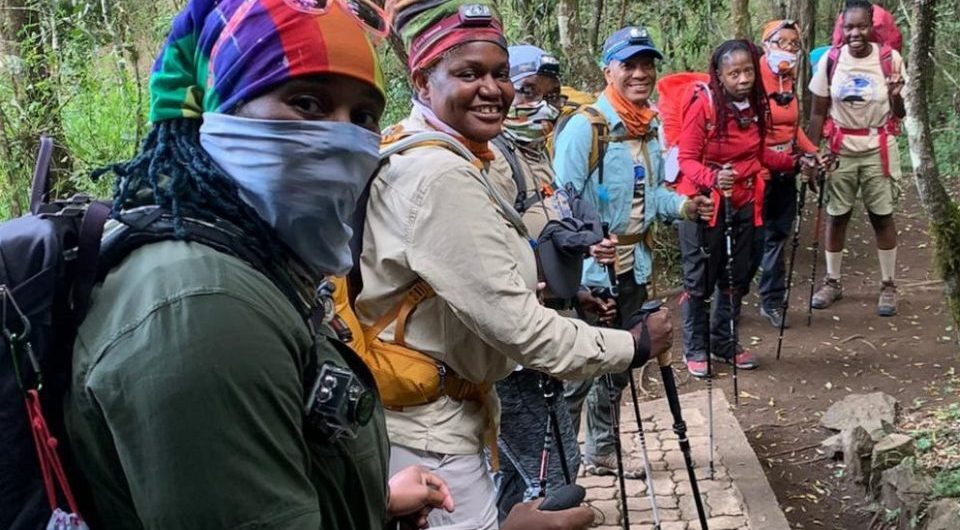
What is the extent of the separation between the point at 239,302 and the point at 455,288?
112cm

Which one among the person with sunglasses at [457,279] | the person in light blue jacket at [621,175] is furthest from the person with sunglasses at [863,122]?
the person with sunglasses at [457,279]

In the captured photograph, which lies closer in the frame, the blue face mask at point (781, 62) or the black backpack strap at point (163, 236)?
the black backpack strap at point (163, 236)

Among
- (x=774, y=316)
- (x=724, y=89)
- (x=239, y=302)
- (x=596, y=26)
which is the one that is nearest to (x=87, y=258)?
(x=239, y=302)

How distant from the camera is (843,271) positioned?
9.24 meters

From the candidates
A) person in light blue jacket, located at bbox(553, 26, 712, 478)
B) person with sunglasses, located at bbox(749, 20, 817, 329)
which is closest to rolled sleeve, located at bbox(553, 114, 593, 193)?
person in light blue jacket, located at bbox(553, 26, 712, 478)

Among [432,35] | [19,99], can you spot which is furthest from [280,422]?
[19,99]

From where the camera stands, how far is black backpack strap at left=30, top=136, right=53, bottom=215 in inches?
52.2

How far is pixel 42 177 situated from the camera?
1366mm

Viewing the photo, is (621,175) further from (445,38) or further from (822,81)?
(822,81)

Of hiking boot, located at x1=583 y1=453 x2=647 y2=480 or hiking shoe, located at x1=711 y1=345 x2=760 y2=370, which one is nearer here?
hiking boot, located at x1=583 y1=453 x2=647 y2=480

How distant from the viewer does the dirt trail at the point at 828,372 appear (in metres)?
5.31

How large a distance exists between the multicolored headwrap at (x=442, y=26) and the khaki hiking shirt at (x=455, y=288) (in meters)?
0.51

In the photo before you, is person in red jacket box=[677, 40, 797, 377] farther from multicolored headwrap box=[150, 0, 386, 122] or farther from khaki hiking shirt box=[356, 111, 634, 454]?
multicolored headwrap box=[150, 0, 386, 122]

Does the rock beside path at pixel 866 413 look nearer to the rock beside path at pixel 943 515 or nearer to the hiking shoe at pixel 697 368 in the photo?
the hiking shoe at pixel 697 368
